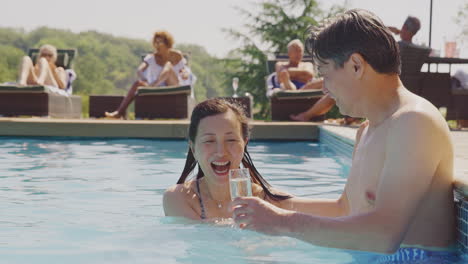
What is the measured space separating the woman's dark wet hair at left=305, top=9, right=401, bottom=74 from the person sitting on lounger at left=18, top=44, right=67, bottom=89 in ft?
37.0

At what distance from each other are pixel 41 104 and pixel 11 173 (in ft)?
19.7

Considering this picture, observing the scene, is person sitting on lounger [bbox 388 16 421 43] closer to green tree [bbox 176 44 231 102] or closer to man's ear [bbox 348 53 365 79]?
man's ear [bbox 348 53 365 79]

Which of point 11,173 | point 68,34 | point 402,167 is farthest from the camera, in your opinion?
point 68,34

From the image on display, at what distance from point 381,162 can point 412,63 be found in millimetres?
7083

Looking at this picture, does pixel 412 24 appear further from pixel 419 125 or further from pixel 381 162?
pixel 419 125

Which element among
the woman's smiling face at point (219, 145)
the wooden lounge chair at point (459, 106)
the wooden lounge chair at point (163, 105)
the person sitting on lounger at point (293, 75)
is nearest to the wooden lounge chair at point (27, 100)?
the wooden lounge chair at point (163, 105)

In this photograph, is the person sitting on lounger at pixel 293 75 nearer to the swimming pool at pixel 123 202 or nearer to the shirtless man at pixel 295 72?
the shirtless man at pixel 295 72

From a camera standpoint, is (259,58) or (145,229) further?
(259,58)

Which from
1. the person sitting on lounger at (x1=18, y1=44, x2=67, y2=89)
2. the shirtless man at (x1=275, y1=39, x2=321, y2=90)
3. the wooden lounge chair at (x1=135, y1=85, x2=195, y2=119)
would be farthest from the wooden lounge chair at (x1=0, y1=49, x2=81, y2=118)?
the shirtless man at (x1=275, y1=39, x2=321, y2=90)

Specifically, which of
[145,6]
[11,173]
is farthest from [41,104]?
[145,6]

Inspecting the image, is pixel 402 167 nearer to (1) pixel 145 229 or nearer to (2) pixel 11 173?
(1) pixel 145 229

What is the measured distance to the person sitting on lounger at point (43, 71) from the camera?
12664 mm

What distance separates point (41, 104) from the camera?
12242 mm

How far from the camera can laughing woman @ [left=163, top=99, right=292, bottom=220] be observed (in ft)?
10.5
